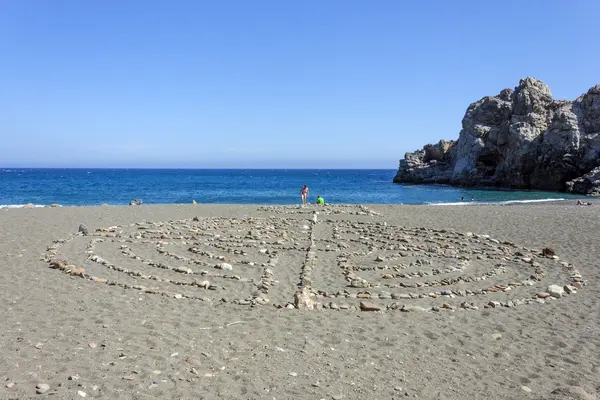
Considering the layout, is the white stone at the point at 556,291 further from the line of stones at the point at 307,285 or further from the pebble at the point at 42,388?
the pebble at the point at 42,388

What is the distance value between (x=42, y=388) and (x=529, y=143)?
201 ft

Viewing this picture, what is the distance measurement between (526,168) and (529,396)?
5868 cm

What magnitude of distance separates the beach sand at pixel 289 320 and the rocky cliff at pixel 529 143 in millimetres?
43618

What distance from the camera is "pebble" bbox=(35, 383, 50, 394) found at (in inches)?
180

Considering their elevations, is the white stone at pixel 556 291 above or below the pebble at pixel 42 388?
below

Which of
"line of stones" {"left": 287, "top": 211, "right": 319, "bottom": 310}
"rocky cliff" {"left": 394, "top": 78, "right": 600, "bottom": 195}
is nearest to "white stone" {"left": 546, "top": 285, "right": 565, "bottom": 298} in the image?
"line of stones" {"left": 287, "top": 211, "right": 319, "bottom": 310}

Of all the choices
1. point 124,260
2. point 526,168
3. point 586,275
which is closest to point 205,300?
point 124,260

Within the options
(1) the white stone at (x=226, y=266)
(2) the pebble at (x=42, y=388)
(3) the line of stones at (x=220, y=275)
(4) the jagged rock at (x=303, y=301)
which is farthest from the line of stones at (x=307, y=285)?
(2) the pebble at (x=42, y=388)

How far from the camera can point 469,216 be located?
2317 centimetres

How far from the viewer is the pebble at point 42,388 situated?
15.0 feet

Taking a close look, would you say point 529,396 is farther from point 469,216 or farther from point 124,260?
point 469,216

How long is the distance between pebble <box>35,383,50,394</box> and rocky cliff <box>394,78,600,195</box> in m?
52.1

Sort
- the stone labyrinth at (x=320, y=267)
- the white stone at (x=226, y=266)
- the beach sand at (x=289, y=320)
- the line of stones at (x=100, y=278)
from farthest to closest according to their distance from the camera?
1. the white stone at (x=226, y=266)
2. the stone labyrinth at (x=320, y=267)
3. the line of stones at (x=100, y=278)
4. the beach sand at (x=289, y=320)

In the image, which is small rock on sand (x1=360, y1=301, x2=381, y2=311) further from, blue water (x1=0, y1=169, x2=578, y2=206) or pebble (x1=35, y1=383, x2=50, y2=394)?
blue water (x1=0, y1=169, x2=578, y2=206)
